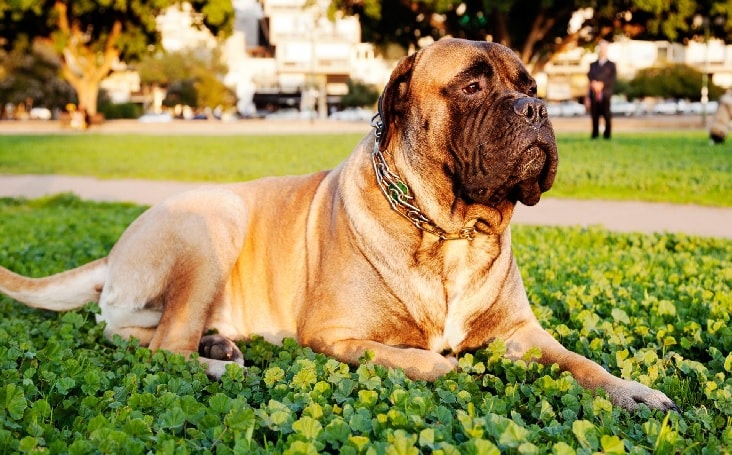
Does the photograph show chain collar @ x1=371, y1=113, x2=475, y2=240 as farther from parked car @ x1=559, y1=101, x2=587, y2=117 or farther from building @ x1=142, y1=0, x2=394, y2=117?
building @ x1=142, y1=0, x2=394, y2=117

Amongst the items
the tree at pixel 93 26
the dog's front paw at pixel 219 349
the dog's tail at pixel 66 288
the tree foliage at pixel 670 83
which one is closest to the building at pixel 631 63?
the tree foliage at pixel 670 83

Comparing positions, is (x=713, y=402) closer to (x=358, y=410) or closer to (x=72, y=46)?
(x=358, y=410)

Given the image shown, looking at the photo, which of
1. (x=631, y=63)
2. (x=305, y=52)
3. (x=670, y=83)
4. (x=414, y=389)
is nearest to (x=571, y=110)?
(x=670, y=83)

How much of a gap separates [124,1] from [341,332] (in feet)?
105

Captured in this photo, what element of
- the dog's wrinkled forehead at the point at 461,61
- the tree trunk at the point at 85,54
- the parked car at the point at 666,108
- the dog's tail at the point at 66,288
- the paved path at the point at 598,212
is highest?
the tree trunk at the point at 85,54

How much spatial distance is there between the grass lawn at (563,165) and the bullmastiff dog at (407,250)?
7.05 meters

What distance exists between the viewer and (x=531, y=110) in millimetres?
3398

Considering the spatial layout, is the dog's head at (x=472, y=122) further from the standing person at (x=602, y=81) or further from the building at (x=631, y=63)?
the building at (x=631, y=63)

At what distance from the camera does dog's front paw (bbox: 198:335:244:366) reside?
3824mm

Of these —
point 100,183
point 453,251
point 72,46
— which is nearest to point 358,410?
point 453,251

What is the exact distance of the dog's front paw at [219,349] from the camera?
3.82 metres

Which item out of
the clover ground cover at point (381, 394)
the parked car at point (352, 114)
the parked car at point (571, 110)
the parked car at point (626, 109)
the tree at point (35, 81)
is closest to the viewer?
the clover ground cover at point (381, 394)

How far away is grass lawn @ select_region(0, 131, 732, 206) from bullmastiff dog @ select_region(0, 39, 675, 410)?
23.1 feet

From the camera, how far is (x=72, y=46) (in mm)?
37219
